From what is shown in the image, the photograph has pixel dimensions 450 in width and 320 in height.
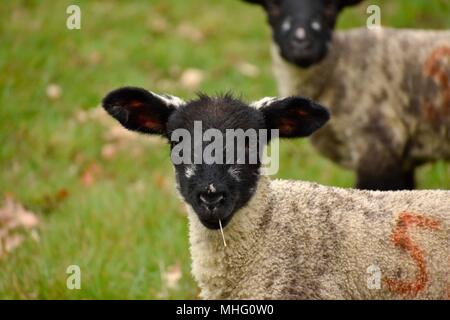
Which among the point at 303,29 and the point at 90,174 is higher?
the point at 303,29

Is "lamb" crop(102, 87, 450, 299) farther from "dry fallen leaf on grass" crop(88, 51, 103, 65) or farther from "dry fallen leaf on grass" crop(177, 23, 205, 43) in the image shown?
"dry fallen leaf on grass" crop(177, 23, 205, 43)

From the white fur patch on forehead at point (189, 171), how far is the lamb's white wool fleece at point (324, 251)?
31 centimetres

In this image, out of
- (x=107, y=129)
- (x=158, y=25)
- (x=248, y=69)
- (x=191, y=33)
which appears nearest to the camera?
(x=107, y=129)

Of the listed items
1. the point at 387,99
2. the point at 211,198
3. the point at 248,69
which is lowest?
the point at 211,198

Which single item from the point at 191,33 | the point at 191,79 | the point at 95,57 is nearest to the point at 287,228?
the point at 191,79

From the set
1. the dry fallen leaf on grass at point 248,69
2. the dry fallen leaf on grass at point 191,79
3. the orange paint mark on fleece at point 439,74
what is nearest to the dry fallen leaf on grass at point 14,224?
the dry fallen leaf on grass at point 191,79

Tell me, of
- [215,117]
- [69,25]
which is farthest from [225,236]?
[69,25]

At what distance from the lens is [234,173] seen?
3510 mm

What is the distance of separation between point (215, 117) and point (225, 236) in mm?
624

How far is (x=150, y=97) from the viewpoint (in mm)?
3881

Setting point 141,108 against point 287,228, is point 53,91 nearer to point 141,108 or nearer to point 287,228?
point 141,108

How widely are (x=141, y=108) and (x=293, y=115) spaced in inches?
32.7

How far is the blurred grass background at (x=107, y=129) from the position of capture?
18.0 ft
